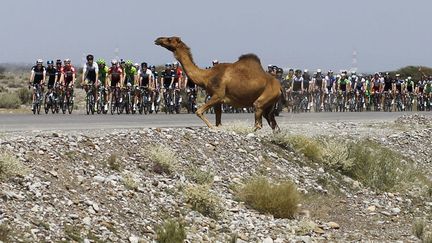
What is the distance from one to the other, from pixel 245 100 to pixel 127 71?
16.3 m

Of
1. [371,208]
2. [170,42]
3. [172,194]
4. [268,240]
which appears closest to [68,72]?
[170,42]

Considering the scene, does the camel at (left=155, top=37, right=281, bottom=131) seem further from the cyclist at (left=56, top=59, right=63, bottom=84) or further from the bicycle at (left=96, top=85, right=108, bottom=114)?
the cyclist at (left=56, top=59, right=63, bottom=84)

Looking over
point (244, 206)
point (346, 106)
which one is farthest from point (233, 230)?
point (346, 106)

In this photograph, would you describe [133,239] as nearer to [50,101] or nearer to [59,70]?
[50,101]

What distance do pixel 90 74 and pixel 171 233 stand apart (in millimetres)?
20979

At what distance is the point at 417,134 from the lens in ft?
97.9

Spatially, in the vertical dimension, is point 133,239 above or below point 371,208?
above

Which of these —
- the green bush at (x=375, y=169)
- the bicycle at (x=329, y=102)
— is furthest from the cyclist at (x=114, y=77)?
the bicycle at (x=329, y=102)

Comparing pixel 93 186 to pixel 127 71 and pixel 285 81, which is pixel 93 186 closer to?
pixel 127 71

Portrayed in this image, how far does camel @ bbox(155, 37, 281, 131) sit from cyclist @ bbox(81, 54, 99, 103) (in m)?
12.0

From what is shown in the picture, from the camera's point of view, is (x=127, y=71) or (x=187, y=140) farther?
(x=127, y=71)

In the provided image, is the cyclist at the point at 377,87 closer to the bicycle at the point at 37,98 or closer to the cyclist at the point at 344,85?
the cyclist at the point at 344,85

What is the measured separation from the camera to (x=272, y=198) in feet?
54.4

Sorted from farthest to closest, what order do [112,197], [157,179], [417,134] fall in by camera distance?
1. [417,134]
2. [157,179]
3. [112,197]
